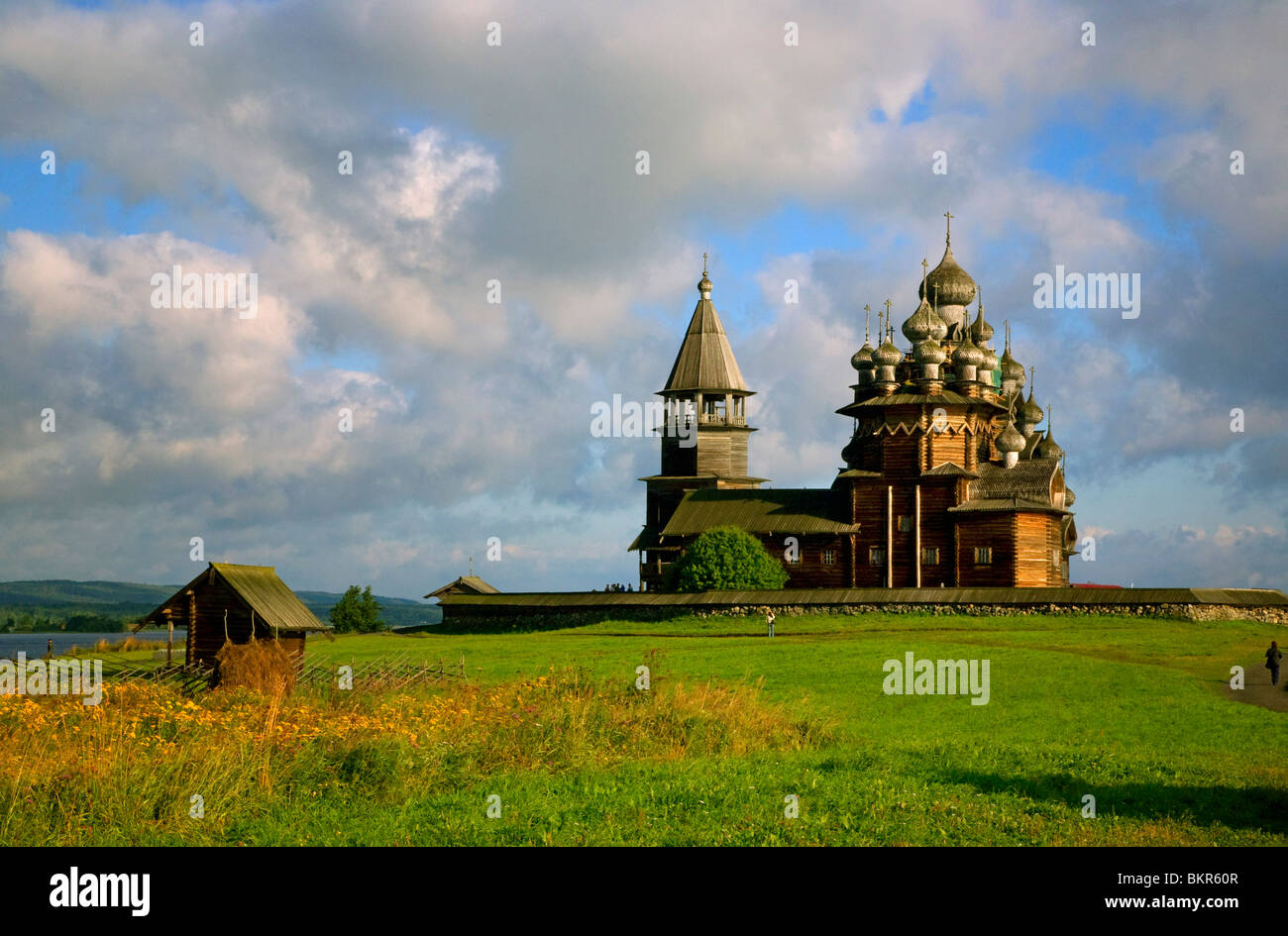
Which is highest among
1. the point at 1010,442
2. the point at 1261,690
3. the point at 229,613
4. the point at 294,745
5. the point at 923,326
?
the point at 923,326

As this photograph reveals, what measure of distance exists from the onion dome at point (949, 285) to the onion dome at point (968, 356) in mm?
5544

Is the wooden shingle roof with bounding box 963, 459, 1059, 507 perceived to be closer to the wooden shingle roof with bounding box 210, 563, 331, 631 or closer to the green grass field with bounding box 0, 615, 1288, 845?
the green grass field with bounding box 0, 615, 1288, 845

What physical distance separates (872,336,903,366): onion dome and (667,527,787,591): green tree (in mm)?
11219

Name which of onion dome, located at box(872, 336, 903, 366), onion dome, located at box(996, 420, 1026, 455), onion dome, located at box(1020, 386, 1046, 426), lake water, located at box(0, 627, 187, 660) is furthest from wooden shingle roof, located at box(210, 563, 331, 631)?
onion dome, located at box(1020, 386, 1046, 426)

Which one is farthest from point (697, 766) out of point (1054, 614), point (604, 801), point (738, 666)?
point (1054, 614)

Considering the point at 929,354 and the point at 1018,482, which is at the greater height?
the point at 929,354

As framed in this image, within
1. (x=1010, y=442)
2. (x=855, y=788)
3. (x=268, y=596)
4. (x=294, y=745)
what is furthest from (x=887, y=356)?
(x=294, y=745)

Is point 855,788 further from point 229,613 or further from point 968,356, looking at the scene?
point 968,356

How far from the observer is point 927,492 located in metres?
57.6

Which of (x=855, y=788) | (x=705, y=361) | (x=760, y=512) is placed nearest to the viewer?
(x=855, y=788)

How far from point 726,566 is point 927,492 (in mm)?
10202

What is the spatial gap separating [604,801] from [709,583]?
41.7 meters
